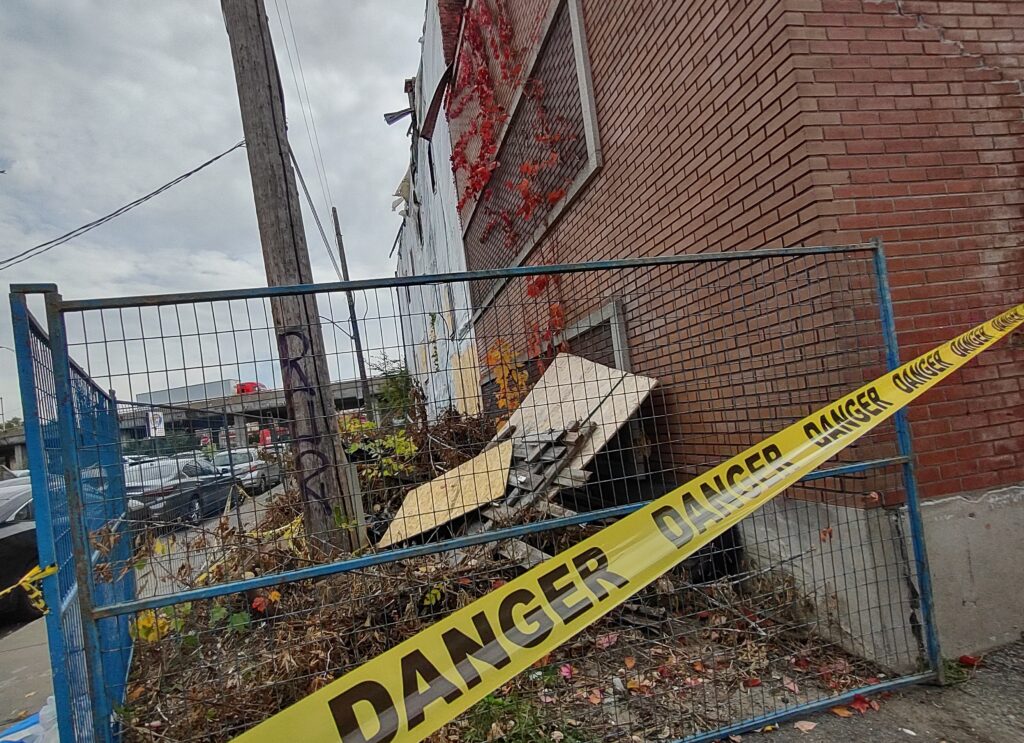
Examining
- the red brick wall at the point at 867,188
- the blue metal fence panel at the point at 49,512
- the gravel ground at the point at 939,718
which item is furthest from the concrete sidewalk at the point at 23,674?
the red brick wall at the point at 867,188

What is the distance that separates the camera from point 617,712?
109 inches

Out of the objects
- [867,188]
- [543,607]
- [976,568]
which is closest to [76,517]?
[543,607]

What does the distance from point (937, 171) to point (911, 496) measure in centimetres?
184

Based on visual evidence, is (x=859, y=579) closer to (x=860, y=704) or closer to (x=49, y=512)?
(x=860, y=704)

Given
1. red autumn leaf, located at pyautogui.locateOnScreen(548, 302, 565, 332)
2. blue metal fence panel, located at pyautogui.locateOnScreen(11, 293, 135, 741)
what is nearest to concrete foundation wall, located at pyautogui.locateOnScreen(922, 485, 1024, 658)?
blue metal fence panel, located at pyautogui.locateOnScreen(11, 293, 135, 741)

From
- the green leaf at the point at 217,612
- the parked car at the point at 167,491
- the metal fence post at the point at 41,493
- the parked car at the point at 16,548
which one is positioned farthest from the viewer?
the parked car at the point at 16,548

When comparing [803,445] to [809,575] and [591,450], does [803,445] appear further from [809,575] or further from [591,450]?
[591,450]

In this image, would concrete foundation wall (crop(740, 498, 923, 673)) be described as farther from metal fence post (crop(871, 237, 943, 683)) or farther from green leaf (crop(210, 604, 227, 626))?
green leaf (crop(210, 604, 227, 626))

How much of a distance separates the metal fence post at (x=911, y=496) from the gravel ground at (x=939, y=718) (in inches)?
6.1

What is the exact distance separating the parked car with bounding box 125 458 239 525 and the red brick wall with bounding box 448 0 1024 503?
2842 millimetres

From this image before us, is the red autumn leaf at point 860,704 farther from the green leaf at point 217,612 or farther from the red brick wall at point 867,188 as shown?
the green leaf at point 217,612

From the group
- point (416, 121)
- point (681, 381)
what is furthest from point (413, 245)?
point (681, 381)

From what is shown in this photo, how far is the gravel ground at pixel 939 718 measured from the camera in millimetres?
2467

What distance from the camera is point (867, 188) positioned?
3.23m
